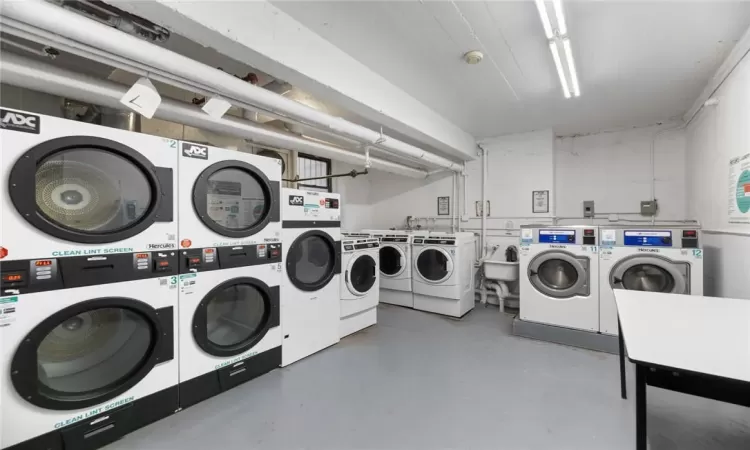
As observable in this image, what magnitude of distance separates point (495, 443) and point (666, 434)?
1.02m

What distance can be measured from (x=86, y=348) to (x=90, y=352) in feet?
0.11

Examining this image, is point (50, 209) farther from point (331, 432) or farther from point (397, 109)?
point (397, 109)

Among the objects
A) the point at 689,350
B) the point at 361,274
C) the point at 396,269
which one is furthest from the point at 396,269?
the point at 689,350

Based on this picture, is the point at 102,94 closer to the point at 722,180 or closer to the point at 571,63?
A: the point at 571,63

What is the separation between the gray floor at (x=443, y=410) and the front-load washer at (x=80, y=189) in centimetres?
115

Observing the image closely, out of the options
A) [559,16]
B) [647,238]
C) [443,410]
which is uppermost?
[559,16]

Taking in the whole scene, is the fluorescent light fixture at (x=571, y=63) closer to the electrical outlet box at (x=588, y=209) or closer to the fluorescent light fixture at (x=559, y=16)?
the fluorescent light fixture at (x=559, y=16)

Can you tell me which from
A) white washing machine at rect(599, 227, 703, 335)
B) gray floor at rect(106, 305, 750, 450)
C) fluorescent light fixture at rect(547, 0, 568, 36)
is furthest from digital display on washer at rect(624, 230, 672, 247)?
fluorescent light fixture at rect(547, 0, 568, 36)

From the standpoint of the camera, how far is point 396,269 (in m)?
4.33

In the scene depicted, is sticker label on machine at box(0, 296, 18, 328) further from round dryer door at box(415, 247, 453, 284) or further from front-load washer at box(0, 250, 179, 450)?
round dryer door at box(415, 247, 453, 284)

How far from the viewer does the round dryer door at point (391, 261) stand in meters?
4.22

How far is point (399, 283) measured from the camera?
4.30 meters

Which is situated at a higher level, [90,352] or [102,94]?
[102,94]

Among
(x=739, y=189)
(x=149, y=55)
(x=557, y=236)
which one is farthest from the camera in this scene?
(x=557, y=236)
